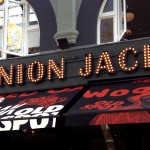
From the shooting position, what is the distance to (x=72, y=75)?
402 inches

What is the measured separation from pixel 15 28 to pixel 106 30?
8.84 feet

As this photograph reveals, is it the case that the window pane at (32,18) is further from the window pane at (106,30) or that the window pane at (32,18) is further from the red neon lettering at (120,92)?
the red neon lettering at (120,92)

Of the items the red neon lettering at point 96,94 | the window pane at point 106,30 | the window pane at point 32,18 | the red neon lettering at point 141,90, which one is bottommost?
the red neon lettering at point 96,94

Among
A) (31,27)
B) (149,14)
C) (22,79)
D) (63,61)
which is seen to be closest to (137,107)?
(63,61)

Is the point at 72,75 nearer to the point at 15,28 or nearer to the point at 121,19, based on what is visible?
the point at 121,19

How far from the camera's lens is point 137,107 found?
25.3 feet

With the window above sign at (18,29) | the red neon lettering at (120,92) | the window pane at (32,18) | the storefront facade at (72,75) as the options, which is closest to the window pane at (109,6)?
the storefront facade at (72,75)

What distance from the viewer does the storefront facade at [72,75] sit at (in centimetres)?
857

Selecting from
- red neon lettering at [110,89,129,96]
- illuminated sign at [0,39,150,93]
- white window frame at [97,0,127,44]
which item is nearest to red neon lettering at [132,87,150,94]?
red neon lettering at [110,89,129,96]

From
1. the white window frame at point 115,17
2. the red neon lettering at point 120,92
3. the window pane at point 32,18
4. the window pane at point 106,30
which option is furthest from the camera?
the window pane at point 32,18

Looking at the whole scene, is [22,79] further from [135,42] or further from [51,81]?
[135,42]

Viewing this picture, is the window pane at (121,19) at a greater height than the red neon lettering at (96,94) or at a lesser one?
greater

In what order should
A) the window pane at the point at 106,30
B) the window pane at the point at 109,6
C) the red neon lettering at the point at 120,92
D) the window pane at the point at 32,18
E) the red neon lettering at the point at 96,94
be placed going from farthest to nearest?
the window pane at the point at 32,18
the window pane at the point at 109,6
the window pane at the point at 106,30
the red neon lettering at the point at 96,94
the red neon lettering at the point at 120,92

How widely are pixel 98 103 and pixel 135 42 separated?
192 cm
